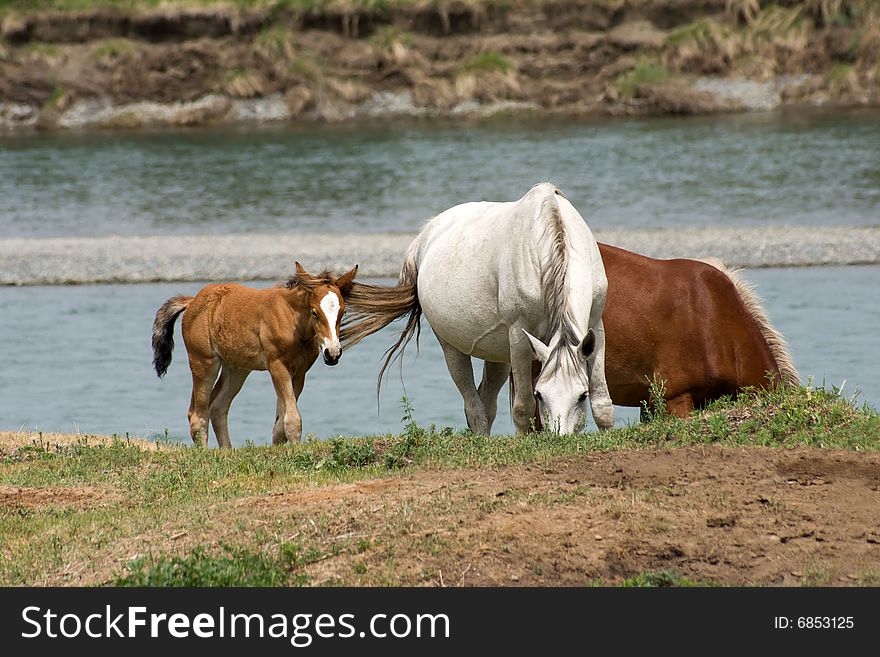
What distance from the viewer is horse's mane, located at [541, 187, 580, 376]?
761cm

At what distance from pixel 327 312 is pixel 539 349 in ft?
6.52

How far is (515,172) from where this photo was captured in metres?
30.1

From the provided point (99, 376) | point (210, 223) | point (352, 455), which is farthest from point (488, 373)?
point (210, 223)

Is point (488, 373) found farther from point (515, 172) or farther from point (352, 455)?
point (515, 172)

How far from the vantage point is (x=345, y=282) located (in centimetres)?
964

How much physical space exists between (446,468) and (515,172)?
23.2 meters

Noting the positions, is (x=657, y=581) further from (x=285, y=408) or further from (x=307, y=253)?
(x=307, y=253)

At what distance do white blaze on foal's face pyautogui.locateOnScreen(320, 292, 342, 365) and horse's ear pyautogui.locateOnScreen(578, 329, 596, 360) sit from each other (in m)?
2.02

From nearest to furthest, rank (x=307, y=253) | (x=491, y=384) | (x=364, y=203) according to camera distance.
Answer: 1. (x=491, y=384)
2. (x=307, y=253)
3. (x=364, y=203)

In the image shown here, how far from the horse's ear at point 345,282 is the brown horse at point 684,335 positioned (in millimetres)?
1847

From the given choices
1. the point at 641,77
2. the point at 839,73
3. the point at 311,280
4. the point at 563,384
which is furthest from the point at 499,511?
the point at 839,73

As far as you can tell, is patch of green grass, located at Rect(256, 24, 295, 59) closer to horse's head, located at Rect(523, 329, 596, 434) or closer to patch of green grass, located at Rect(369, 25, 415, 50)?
patch of green grass, located at Rect(369, 25, 415, 50)

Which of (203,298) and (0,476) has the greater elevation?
(203,298)

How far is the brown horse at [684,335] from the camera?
9.02 m
